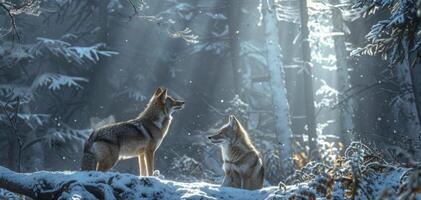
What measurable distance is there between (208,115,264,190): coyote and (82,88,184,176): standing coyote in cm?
121

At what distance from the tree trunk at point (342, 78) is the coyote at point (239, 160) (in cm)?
1289

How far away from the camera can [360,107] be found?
2683 centimetres

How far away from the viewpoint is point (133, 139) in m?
9.34

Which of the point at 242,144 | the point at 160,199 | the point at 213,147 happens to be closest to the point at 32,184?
the point at 160,199

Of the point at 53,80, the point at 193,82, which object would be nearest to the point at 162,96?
the point at 53,80

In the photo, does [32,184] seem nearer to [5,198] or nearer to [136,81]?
[5,198]

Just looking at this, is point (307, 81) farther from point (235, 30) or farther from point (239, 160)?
point (239, 160)

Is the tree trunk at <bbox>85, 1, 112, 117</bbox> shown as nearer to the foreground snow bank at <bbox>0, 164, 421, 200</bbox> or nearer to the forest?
the forest

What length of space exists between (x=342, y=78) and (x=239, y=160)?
15067 mm

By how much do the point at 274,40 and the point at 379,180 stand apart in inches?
604

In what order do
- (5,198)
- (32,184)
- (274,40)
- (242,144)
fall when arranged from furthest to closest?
(274,40) → (242,144) → (5,198) → (32,184)


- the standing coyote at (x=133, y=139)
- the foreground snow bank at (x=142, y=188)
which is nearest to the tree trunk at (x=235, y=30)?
the standing coyote at (x=133, y=139)

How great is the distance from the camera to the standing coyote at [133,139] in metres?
8.81

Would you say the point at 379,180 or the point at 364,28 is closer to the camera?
the point at 379,180
